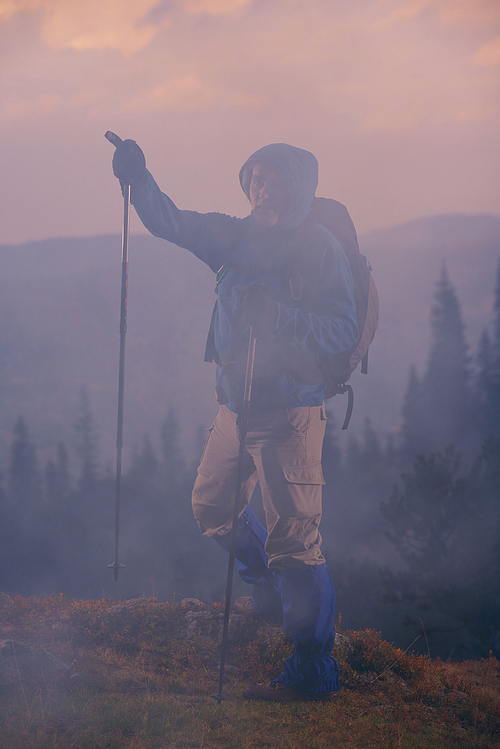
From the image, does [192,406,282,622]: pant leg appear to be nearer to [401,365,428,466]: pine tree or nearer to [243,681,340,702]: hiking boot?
[243,681,340,702]: hiking boot

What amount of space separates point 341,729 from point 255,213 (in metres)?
4.08

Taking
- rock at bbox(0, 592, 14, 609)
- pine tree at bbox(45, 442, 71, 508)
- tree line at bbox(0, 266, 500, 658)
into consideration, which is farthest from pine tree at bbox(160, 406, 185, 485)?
rock at bbox(0, 592, 14, 609)

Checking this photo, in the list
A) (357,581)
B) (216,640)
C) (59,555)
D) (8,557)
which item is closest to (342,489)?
(357,581)

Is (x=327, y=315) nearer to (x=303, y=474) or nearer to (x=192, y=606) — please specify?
(x=303, y=474)

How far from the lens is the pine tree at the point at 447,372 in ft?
111

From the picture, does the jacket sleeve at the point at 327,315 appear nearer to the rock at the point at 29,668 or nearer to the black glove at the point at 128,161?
the black glove at the point at 128,161

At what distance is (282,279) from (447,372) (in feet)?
111

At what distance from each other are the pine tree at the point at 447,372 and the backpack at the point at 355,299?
31068 mm

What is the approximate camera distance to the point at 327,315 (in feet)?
13.2

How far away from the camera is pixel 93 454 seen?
3509 centimetres

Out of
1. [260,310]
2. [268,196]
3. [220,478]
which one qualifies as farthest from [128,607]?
[268,196]

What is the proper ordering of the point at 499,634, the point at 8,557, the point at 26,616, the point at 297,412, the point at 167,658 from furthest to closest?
the point at 8,557 → the point at 499,634 → the point at 26,616 → the point at 167,658 → the point at 297,412

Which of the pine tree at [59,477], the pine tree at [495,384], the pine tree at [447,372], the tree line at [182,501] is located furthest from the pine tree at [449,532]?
the pine tree at [59,477]

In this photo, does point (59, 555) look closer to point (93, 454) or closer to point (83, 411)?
point (93, 454)
